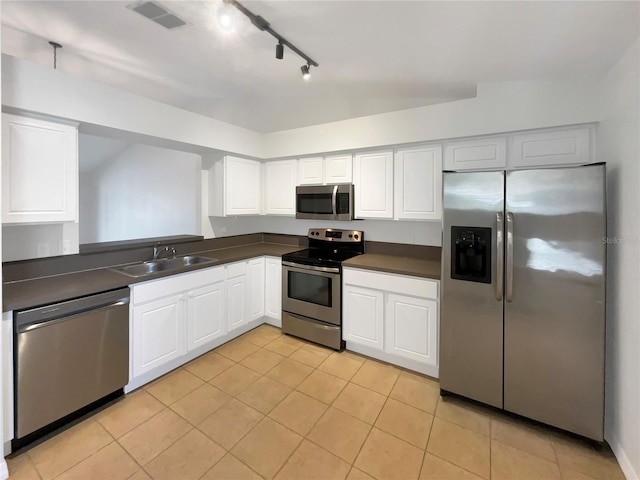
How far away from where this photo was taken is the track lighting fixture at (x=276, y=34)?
162 cm

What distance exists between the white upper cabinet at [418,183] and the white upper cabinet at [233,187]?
1.87 metres

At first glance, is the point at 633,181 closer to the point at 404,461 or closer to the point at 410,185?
the point at 410,185

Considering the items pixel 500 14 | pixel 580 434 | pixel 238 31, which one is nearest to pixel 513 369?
pixel 580 434

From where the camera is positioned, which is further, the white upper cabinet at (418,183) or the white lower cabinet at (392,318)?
the white upper cabinet at (418,183)

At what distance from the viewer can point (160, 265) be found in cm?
308

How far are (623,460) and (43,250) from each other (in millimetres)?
4181

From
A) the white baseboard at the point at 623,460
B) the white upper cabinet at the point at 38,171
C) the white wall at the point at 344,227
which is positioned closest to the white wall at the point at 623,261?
the white baseboard at the point at 623,460

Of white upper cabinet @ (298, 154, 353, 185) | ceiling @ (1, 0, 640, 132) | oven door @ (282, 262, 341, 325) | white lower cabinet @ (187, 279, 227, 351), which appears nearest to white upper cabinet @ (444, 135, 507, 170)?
ceiling @ (1, 0, 640, 132)

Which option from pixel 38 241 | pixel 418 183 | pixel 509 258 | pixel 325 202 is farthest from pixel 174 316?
pixel 509 258

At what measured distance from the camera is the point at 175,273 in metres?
2.58

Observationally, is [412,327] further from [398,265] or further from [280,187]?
[280,187]

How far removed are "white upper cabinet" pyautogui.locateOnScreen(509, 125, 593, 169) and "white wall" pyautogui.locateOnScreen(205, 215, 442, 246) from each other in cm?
95

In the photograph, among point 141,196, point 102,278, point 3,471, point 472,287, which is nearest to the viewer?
point 3,471

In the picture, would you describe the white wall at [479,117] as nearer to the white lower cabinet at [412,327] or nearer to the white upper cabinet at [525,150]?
the white upper cabinet at [525,150]
